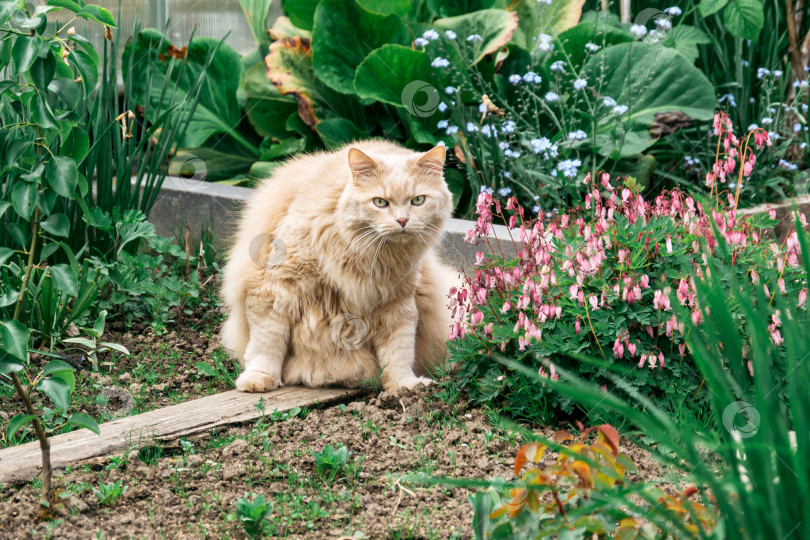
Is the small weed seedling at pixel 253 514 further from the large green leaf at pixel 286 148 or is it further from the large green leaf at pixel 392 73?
the large green leaf at pixel 286 148

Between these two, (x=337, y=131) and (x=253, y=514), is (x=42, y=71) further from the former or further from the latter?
(x=337, y=131)

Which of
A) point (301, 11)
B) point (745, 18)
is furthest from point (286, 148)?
point (745, 18)

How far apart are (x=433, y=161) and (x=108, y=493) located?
1649 mm

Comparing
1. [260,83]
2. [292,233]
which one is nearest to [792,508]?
[292,233]

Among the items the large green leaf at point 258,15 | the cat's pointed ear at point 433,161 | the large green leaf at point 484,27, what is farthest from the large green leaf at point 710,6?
the large green leaf at point 258,15

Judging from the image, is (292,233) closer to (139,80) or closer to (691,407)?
(691,407)

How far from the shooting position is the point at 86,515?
83.7 inches

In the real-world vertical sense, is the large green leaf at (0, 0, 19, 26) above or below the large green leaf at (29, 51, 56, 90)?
above

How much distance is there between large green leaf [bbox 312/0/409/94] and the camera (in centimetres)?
493

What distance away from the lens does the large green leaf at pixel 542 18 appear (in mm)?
5160

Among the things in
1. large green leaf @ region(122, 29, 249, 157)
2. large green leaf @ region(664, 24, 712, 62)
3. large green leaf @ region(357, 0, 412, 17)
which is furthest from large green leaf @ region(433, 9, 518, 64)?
large green leaf @ region(122, 29, 249, 157)

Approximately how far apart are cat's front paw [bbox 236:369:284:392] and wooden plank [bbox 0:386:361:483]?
33 millimetres

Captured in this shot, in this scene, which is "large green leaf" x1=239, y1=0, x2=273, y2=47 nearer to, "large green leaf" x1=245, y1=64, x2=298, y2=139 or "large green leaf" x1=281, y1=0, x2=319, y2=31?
"large green leaf" x1=281, y1=0, x2=319, y2=31

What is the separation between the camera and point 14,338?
1844 mm
